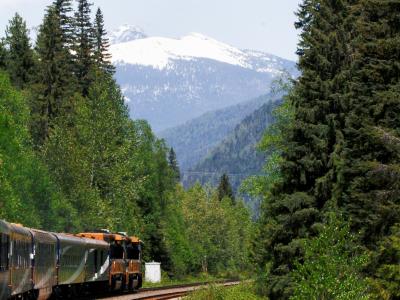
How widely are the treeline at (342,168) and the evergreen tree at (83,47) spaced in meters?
47.1

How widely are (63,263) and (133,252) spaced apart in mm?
16128

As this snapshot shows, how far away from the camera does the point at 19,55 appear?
95.2 m

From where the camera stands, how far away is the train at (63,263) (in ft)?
82.0

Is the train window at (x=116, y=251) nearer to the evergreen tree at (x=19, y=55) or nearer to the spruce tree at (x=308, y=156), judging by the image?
the spruce tree at (x=308, y=156)

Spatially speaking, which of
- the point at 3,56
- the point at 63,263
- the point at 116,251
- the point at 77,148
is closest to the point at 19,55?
the point at 3,56

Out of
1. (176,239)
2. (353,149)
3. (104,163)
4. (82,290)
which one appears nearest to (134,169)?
(104,163)

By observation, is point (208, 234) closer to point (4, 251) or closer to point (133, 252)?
point (133, 252)

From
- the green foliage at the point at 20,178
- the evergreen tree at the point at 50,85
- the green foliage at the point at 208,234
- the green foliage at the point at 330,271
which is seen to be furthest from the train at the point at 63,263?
the green foliage at the point at 208,234

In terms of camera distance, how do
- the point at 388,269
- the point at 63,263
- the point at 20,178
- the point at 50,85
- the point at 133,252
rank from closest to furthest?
the point at 388,269 → the point at 63,263 → the point at 133,252 → the point at 20,178 → the point at 50,85

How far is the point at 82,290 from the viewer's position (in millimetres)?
44000

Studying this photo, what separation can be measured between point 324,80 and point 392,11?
7.10m

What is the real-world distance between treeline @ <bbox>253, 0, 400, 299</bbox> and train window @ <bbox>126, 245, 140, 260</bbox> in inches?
426

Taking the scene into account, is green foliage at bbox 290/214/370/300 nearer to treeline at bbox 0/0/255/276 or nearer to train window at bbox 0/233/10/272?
train window at bbox 0/233/10/272

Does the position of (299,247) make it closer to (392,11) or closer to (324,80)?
(324,80)
